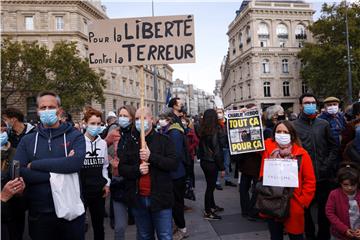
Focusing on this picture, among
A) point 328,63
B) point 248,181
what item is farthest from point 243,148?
point 328,63

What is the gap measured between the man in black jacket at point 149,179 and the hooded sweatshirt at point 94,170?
2.76 feet

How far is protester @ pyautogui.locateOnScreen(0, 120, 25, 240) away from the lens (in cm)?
285

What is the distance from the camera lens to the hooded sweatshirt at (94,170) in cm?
442

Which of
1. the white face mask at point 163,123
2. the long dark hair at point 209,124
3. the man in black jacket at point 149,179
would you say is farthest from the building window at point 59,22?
the man in black jacket at point 149,179

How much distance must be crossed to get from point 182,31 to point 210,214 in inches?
139

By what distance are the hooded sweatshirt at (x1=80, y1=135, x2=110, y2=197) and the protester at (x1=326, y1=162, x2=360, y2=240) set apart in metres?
2.61

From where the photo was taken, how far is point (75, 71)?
3488 cm

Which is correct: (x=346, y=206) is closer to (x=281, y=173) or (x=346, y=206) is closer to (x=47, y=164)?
(x=281, y=173)

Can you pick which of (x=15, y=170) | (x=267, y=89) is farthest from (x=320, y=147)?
(x=267, y=89)

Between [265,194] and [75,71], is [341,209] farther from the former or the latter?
[75,71]

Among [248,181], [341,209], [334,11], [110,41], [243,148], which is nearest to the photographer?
[341,209]

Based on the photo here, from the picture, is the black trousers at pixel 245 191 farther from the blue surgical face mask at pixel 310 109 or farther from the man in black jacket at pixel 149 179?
the man in black jacket at pixel 149 179

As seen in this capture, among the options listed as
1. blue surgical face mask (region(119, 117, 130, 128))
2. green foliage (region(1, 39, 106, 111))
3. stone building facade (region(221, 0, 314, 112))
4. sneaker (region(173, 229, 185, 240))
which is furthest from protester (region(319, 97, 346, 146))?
stone building facade (region(221, 0, 314, 112))

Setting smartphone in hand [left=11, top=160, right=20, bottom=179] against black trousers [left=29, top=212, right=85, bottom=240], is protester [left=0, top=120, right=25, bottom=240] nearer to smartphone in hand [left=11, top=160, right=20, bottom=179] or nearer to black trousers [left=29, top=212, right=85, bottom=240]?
smartphone in hand [left=11, top=160, right=20, bottom=179]
